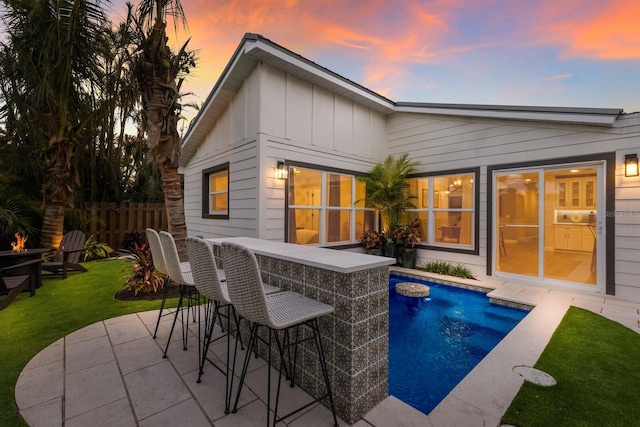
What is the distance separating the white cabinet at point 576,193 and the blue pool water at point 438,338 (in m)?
2.54

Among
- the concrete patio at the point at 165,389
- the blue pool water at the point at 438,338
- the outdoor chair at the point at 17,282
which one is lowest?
the blue pool water at the point at 438,338

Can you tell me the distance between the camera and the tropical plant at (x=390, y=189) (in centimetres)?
728

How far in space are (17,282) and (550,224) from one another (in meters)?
9.76

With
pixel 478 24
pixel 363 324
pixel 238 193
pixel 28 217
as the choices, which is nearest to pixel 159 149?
pixel 238 193

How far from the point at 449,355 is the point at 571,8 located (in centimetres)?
733

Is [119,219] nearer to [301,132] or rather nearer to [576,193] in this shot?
[301,132]

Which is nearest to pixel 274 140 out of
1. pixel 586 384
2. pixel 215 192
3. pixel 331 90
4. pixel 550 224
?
pixel 331 90

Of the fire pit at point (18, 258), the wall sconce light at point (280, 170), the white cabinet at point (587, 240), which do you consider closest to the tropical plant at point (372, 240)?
the wall sconce light at point (280, 170)

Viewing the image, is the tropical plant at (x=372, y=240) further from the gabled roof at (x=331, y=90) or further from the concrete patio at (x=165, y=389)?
the concrete patio at (x=165, y=389)

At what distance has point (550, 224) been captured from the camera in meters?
5.68

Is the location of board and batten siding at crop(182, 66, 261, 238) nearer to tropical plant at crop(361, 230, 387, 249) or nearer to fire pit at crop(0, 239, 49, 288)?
tropical plant at crop(361, 230, 387, 249)

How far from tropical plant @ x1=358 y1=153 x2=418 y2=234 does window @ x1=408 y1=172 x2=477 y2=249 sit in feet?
1.14

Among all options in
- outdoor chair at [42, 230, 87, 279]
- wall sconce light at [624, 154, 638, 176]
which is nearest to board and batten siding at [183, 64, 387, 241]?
outdoor chair at [42, 230, 87, 279]

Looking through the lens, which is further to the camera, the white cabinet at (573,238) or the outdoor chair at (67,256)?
the outdoor chair at (67,256)
